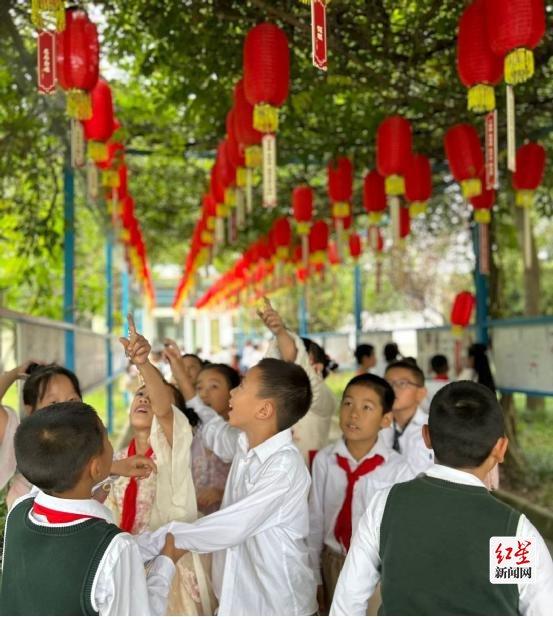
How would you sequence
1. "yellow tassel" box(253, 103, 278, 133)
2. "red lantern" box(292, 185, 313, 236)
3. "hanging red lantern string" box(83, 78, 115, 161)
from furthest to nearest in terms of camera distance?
"red lantern" box(292, 185, 313, 236) < "hanging red lantern string" box(83, 78, 115, 161) < "yellow tassel" box(253, 103, 278, 133)

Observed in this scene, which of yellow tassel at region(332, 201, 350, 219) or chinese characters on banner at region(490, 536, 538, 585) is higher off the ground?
yellow tassel at region(332, 201, 350, 219)

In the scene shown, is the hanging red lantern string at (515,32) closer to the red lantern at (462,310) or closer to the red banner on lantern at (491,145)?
the red banner on lantern at (491,145)

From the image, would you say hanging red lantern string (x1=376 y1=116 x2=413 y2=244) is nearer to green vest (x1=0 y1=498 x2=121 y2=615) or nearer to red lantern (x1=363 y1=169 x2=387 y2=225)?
red lantern (x1=363 y1=169 x2=387 y2=225)

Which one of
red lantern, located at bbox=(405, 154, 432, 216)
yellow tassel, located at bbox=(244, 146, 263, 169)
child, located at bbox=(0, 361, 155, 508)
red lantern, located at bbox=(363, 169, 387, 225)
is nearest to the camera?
child, located at bbox=(0, 361, 155, 508)

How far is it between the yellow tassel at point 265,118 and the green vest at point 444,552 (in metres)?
2.44

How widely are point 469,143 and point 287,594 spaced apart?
3.31 metres

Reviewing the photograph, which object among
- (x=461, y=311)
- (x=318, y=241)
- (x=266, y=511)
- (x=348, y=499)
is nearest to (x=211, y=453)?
(x=348, y=499)

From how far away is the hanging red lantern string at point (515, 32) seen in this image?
9.98ft

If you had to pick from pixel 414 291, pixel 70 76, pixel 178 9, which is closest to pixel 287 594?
pixel 70 76

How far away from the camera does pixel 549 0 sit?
13.9ft

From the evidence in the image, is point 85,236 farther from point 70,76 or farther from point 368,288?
point 70,76

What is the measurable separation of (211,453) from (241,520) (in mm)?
1021

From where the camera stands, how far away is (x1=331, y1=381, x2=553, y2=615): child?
5.09 ft

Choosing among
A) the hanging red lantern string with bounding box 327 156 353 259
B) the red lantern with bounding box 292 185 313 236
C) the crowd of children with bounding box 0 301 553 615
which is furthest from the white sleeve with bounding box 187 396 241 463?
the red lantern with bounding box 292 185 313 236
